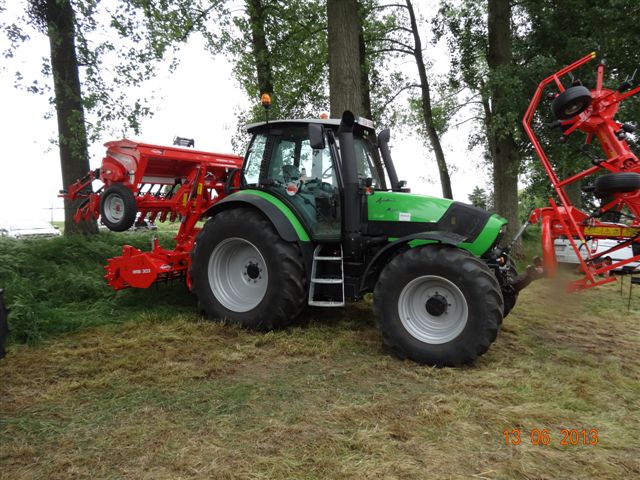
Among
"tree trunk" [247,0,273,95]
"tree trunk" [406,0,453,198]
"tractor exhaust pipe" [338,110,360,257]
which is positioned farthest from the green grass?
"tree trunk" [406,0,453,198]

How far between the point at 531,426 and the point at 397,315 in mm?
1495

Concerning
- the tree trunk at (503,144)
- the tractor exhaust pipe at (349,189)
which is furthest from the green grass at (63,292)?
the tree trunk at (503,144)

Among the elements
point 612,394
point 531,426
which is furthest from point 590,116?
point 531,426

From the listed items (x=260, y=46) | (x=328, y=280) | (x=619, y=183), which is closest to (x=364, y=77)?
(x=260, y=46)

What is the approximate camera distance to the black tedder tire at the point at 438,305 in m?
3.90

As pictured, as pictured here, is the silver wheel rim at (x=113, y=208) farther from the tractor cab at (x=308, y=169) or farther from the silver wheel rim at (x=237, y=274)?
the tractor cab at (x=308, y=169)

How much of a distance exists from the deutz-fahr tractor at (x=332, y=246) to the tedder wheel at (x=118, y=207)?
17 mm

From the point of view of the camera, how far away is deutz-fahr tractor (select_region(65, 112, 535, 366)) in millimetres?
4125

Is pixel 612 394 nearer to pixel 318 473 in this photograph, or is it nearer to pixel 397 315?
pixel 397 315

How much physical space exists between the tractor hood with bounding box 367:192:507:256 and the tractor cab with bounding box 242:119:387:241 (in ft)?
1.04

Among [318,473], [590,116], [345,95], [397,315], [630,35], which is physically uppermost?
[630,35]

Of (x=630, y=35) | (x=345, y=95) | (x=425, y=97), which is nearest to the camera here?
(x=345, y=95)

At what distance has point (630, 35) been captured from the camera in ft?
27.3
